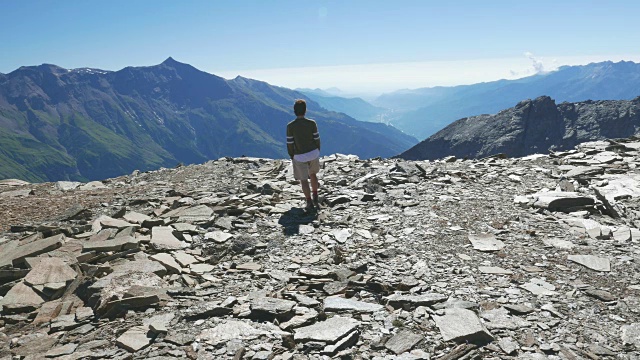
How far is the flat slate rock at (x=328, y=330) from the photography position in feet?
19.5

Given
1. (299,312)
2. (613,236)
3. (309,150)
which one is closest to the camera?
(299,312)

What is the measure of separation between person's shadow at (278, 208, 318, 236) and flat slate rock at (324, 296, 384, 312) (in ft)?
13.5

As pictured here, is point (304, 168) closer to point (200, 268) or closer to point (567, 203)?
point (200, 268)

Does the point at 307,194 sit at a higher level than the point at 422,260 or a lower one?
higher

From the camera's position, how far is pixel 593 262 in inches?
340

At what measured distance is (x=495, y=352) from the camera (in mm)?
5617

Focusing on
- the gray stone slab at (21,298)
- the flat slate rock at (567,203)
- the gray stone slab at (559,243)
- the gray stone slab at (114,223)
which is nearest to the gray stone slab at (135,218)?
the gray stone slab at (114,223)

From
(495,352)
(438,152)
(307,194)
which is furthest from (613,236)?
(438,152)

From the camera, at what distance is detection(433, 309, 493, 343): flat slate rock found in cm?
588

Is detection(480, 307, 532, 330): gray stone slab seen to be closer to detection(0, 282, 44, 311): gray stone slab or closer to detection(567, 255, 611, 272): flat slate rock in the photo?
detection(567, 255, 611, 272): flat slate rock

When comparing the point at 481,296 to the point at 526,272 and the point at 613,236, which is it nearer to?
the point at 526,272

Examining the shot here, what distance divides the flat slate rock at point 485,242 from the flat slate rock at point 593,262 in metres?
1.52

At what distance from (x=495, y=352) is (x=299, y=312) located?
3095mm

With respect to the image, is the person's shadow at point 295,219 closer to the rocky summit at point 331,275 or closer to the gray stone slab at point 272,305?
the rocky summit at point 331,275
